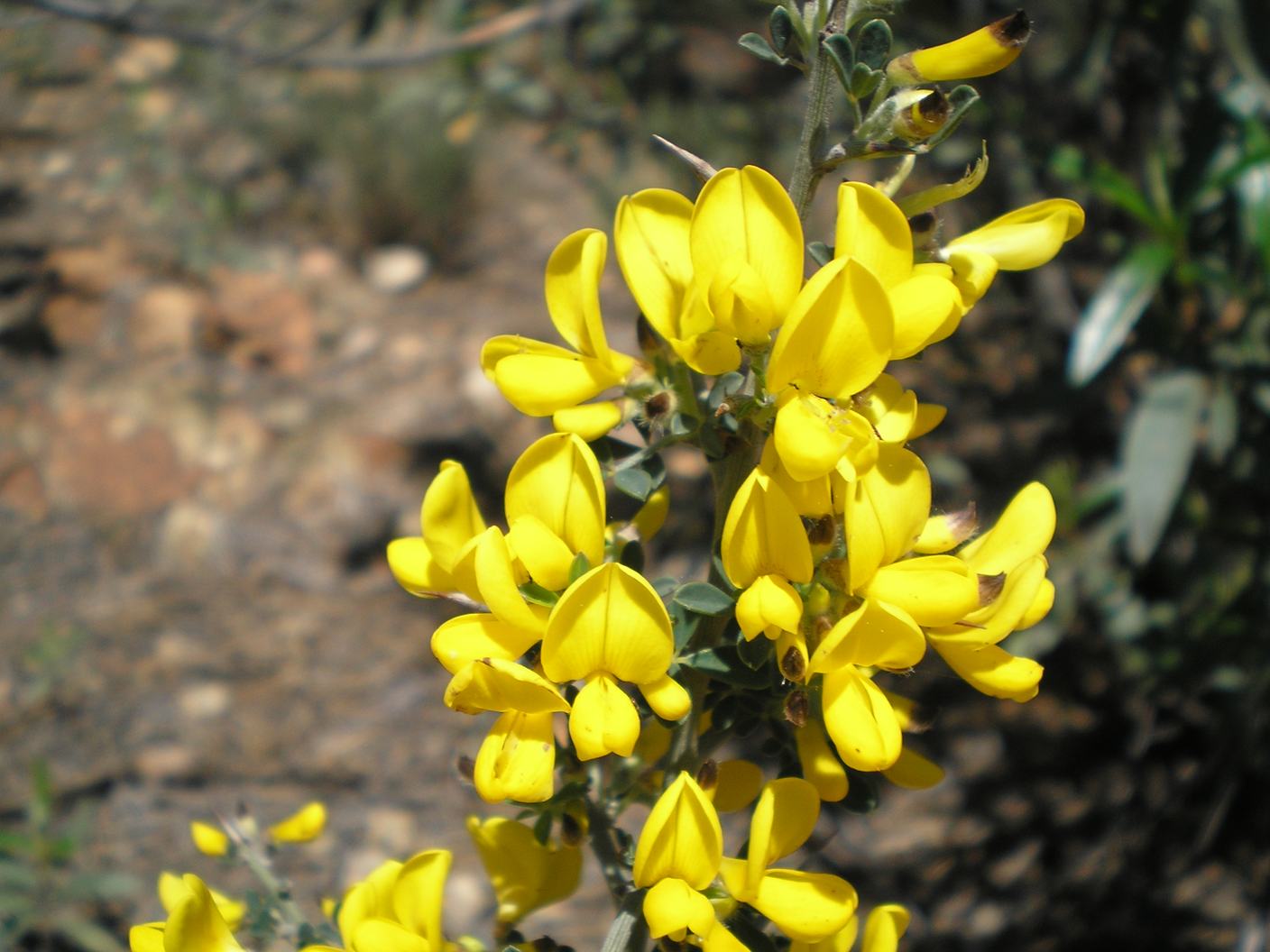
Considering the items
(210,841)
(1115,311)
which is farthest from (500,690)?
(1115,311)

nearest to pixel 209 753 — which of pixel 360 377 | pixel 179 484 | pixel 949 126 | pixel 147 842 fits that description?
pixel 147 842

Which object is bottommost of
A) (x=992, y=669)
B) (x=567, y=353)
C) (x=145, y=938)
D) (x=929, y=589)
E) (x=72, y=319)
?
(x=72, y=319)

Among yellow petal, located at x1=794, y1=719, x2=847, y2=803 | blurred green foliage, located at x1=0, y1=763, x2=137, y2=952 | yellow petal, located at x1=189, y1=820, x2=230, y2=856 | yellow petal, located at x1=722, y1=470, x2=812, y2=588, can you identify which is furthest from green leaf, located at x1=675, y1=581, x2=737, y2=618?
blurred green foliage, located at x1=0, y1=763, x2=137, y2=952

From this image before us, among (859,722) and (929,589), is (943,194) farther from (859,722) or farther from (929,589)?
(859,722)

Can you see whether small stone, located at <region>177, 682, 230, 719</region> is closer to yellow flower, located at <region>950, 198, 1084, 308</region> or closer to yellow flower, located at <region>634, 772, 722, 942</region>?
yellow flower, located at <region>634, 772, 722, 942</region>

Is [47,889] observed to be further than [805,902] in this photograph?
Yes

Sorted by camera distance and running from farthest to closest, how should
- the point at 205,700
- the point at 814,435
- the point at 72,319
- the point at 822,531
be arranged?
the point at 72,319
the point at 205,700
the point at 822,531
the point at 814,435
